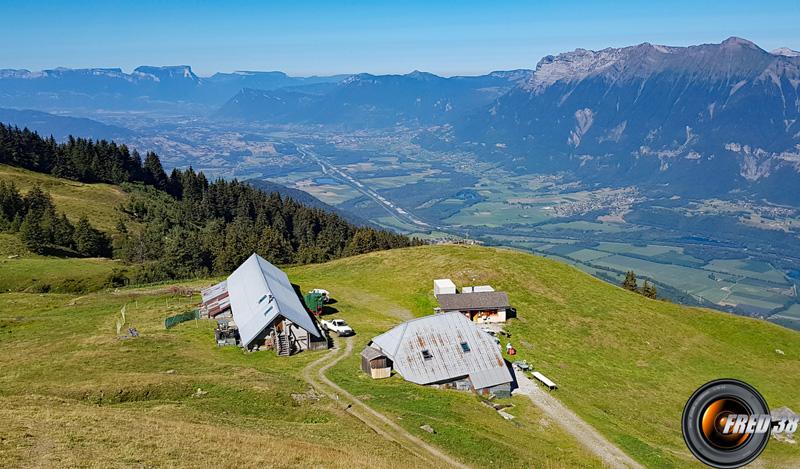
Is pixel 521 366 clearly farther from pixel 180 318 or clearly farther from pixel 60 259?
pixel 60 259

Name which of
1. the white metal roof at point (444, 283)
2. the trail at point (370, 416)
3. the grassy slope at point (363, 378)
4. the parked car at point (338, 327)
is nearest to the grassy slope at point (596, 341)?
the grassy slope at point (363, 378)

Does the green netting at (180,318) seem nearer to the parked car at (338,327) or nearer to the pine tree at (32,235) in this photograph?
the parked car at (338,327)

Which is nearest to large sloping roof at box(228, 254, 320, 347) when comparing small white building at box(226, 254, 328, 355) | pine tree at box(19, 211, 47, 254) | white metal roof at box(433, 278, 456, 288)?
small white building at box(226, 254, 328, 355)

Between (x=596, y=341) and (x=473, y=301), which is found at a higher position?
(x=473, y=301)

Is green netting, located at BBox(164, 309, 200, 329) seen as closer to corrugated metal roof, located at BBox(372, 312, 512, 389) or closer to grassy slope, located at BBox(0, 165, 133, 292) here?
corrugated metal roof, located at BBox(372, 312, 512, 389)

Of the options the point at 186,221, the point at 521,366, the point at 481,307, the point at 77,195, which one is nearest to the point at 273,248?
the point at 186,221
